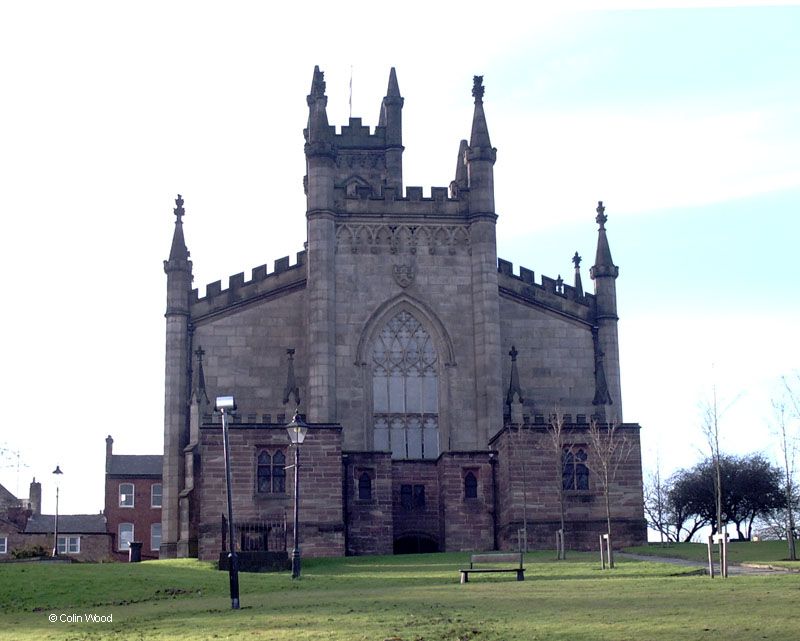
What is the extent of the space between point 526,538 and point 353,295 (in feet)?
49.3

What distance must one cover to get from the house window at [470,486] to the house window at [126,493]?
143ft

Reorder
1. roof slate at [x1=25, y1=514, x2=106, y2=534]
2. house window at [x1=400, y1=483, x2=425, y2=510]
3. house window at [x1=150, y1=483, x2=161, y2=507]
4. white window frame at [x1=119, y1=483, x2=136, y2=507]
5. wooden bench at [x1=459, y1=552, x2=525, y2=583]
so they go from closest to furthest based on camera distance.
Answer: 1. wooden bench at [x1=459, y1=552, x2=525, y2=583]
2. house window at [x1=400, y1=483, x2=425, y2=510]
3. roof slate at [x1=25, y1=514, x2=106, y2=534]
4. white window frame at [x1=119, y1=483, x2=136, y2=507]
5. house window at [x1=150, y1=483, x2=161, y2=507]

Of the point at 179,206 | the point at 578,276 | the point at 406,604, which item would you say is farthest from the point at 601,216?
the point at 406,604

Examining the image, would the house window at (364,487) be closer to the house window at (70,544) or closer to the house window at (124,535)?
the house window at (70,544)

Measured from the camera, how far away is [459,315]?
201 feet

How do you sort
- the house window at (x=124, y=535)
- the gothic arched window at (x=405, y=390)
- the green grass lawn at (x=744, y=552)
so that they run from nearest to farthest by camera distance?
the green grass lawn at (x=744, y=552) < the gothic arched window at (x=405, y=390) < the house window at (x=124, y=535)

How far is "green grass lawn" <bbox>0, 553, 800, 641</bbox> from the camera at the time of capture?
22594 millimetres

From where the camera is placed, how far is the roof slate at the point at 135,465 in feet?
307

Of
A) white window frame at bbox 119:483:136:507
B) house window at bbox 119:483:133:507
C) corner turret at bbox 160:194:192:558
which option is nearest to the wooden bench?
corner turret at bbox 160:194:192:558

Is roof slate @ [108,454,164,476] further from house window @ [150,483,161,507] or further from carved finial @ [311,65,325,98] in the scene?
carved finial @ [311,65,325,98]

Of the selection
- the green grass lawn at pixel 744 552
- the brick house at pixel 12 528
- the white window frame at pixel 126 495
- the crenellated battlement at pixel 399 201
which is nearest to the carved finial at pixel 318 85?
the crenellated battlement at pixel 399 201

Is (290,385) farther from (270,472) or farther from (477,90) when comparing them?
(477,90)

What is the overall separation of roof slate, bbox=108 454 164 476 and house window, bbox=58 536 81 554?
5.34 m

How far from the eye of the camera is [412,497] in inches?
2269
